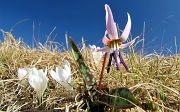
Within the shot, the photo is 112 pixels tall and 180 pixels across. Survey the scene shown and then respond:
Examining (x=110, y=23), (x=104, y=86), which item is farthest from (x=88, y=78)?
(x=110, y=23)

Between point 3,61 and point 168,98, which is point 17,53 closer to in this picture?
point 3,61

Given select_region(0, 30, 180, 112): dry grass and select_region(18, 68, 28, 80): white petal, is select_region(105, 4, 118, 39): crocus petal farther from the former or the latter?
select_region(18, 68, 28, 80): white petal

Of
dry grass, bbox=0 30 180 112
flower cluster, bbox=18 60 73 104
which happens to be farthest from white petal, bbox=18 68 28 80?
flower cluster, bbox=18 60 73 104

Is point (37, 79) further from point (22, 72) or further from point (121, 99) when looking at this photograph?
point (121, 99)

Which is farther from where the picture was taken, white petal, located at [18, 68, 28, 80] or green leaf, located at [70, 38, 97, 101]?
white petal, located at [18, 68, 28, 80]

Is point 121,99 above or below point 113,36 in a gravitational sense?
below

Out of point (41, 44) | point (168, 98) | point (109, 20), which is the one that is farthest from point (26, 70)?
point (41, 44)

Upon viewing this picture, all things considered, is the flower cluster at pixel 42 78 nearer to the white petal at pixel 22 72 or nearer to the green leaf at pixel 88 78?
A: the green leaf at pixel 88 78

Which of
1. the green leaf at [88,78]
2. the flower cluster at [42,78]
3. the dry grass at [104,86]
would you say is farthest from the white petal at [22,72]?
the green leaf at [88,78]

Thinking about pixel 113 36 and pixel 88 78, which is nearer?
pixel 113 36
